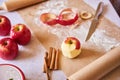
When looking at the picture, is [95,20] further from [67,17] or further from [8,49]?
[8,49]

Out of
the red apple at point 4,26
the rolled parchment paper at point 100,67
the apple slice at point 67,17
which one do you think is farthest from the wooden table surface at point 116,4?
the red apple at point 4,26

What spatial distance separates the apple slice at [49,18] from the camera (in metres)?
0.87

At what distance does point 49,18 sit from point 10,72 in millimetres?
296

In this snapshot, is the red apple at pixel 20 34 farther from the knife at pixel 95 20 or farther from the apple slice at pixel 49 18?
the knife at pixel 95 20

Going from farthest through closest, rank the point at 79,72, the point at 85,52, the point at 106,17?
the point at 106,17 < the point at 85,52 < the point at 79,72

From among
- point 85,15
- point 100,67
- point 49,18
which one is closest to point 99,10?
point 85,15

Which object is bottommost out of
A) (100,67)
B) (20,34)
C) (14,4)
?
(100,67)

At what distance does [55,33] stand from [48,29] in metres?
0.04

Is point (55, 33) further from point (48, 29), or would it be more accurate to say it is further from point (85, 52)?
point (85, 52)

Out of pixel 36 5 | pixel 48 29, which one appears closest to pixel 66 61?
pixel 48 29

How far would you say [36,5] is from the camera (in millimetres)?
958

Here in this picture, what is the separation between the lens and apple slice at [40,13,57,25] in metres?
0.87

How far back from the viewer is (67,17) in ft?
2.88

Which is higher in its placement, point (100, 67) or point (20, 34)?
point (20, 34)
